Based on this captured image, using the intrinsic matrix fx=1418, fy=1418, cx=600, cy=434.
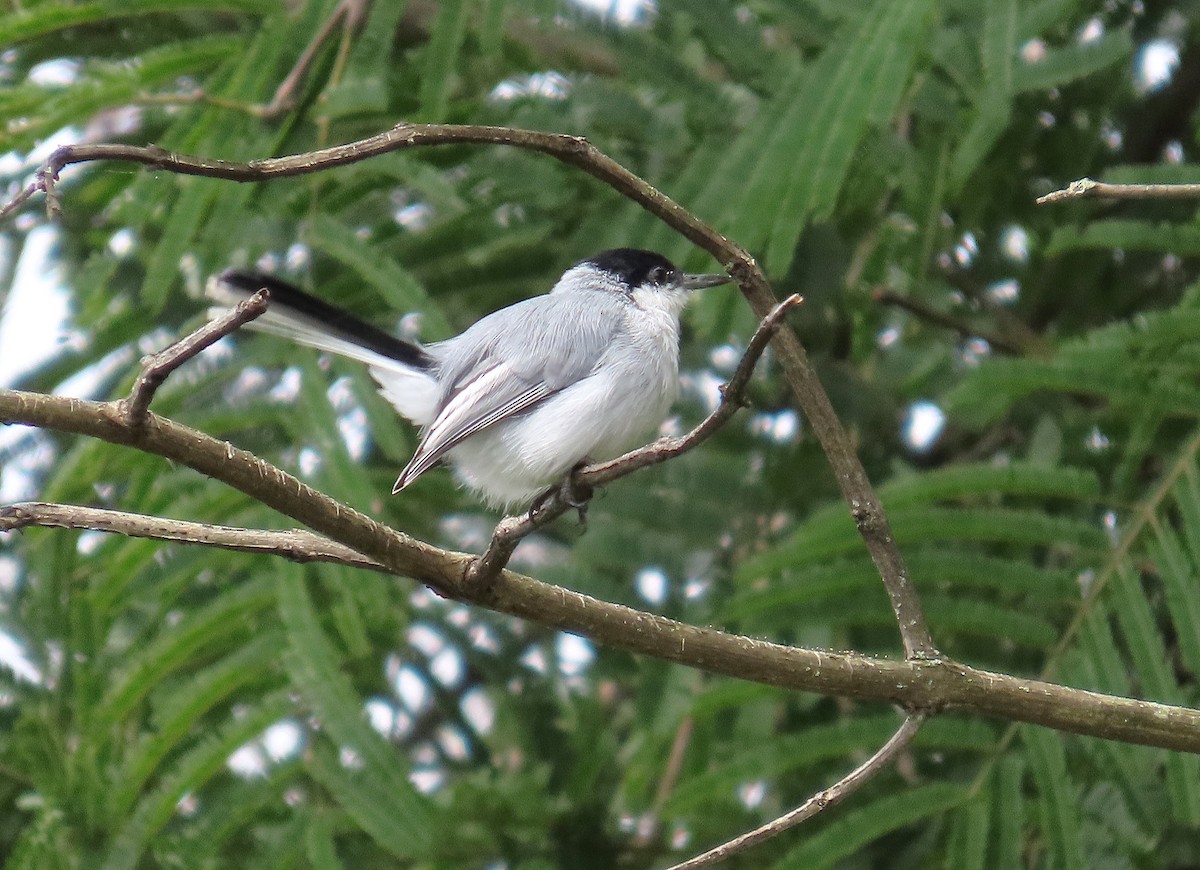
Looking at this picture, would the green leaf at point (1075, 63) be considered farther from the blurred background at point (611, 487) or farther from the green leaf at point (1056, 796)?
the green leaf at point (1056, 796)

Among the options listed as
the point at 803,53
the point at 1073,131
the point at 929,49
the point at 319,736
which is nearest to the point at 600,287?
the point at 803,53

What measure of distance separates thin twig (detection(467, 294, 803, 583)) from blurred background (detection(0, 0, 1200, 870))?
98cm

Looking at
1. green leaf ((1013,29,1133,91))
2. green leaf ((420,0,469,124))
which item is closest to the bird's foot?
green leaf ((420,0,469,124))

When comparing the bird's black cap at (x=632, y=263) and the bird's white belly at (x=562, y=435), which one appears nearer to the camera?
the bird's white belly at (x=562, y=435)

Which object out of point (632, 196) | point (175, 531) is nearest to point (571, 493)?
point (632, 196)

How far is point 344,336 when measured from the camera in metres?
2.97

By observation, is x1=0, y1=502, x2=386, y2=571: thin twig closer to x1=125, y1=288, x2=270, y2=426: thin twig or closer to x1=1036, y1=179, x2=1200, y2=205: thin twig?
x1=125, y1=288, x2=270, y2=426: thin twig

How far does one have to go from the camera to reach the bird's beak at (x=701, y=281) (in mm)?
3027

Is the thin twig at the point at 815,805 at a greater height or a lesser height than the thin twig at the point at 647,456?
lesser

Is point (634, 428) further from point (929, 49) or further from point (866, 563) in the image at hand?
point (929, 49)

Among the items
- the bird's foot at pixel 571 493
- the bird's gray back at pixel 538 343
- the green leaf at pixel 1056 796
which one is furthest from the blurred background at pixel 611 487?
the bird's foot at pixel 571 493

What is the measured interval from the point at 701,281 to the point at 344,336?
30.5 inches

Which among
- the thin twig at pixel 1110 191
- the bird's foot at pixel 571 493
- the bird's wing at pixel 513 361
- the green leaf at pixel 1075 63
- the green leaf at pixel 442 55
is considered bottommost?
the bird's foot at pixel 571 493

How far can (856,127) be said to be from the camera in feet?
9.07
